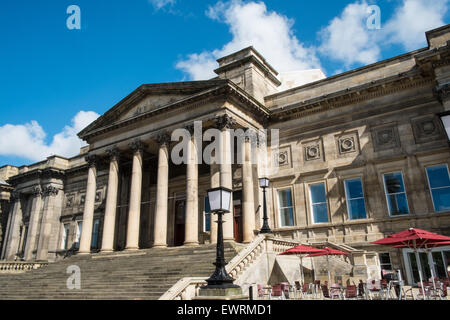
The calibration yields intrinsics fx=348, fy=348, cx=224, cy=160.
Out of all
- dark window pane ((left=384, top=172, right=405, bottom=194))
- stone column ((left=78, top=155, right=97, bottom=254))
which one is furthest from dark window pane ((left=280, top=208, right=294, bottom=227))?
stone column ((left=78, top=155, right=97, bottom=254))

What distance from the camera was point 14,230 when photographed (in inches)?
1510

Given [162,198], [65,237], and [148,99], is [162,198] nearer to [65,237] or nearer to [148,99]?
[148,99]

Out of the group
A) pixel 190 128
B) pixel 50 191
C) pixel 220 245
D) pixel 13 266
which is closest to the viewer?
pixel 220 245

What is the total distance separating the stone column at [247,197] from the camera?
2044 centimetres

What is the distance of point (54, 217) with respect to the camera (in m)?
36.9

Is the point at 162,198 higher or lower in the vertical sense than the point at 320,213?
higher

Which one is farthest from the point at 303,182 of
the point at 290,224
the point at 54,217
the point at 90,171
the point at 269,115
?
the point at 54,217

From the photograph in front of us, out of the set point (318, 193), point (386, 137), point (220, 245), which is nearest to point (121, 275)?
point (220, 245)

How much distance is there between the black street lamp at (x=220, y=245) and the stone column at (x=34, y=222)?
107 feet

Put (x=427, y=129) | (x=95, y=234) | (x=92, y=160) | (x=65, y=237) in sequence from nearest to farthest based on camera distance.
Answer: (x=427, y=129) → (x=92, y=160) → (x=95, y=234) → (x=65, y=237)

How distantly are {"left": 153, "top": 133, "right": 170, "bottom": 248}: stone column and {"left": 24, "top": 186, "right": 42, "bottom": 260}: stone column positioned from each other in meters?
20.7

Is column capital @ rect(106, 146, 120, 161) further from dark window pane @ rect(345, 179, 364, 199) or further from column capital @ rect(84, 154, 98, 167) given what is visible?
dark window pane @ rect(345, 179, 364, 199)

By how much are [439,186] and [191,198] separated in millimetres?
13973
